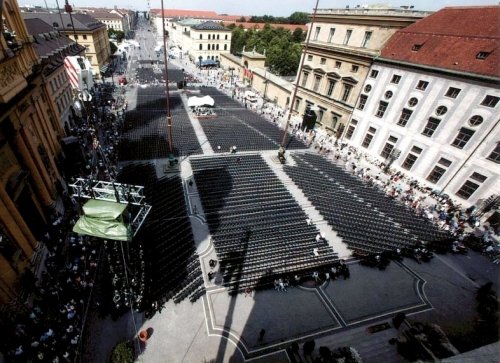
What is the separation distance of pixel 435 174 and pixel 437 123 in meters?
6.52

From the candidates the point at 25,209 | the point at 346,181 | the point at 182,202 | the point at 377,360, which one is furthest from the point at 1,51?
the point at 346,181

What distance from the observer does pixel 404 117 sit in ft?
112

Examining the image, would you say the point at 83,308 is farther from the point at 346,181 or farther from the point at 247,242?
the point at 346,181

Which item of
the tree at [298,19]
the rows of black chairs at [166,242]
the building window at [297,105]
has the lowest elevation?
the rows of black chairs at [166,242]

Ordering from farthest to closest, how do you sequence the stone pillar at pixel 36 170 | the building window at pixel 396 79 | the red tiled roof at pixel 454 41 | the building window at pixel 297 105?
the building window at pixel 297 105, the building window at pixel 396 79, the red tiled roof at pixel 454 41, the stone pillar at pixel 36 170

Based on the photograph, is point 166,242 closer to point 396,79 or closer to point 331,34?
point 396,79

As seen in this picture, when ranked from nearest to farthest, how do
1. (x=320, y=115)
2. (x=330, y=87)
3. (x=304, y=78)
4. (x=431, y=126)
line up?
(x=431, y=126) < (x=330, y=87) < (x=320, y=115) < (x=304, y=78)

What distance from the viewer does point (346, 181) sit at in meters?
31.4

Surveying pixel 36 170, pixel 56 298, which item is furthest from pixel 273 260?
pixel 36 170

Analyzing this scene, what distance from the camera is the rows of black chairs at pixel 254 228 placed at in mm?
18828

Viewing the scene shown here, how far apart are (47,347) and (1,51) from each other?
18.0m

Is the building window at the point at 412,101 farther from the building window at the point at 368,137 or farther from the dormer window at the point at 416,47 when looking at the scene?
the dormer window at the point at 416,47

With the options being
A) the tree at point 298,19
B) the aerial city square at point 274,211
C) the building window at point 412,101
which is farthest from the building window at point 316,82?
the tree at point 298,19

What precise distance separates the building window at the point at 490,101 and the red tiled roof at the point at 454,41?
7.45 feet
